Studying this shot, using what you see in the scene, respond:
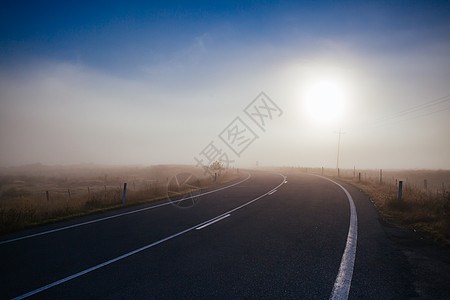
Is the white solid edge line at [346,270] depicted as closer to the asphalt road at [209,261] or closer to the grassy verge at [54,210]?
the asphalt road at [209,261]

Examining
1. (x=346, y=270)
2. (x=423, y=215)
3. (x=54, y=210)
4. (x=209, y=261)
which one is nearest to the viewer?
(x=346, y=270)

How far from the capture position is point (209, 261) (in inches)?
196

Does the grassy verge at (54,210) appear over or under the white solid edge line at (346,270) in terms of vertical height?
under

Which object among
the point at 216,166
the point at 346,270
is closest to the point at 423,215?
the point at 346,270

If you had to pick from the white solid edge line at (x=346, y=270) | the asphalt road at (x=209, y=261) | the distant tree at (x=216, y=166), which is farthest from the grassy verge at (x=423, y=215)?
the distant tree at (x=216, y=166)

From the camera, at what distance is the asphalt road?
Result: 3770 mm

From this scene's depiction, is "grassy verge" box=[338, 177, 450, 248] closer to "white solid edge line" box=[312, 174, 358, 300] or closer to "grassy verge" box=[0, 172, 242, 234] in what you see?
"white solid edge line" box=[312, 174, 358, 300]

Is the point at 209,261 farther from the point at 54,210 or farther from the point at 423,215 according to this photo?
the point at 54,210

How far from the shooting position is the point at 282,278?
13.5 feet

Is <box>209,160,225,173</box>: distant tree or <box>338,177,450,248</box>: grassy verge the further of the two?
<box>209,160,225,173</box>: distant tree

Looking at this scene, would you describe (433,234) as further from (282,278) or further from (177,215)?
(177,215)

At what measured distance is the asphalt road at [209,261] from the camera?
12.4 feet

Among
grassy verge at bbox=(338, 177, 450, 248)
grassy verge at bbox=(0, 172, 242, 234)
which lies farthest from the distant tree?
grassy verge at bbox=(338, 177, 450, 248)

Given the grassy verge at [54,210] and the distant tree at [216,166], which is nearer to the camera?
the grassy verge at [54,210]
